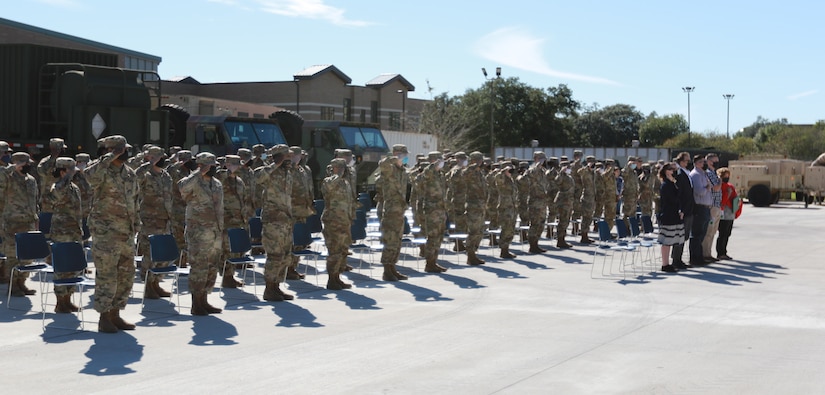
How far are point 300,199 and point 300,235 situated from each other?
1701mm

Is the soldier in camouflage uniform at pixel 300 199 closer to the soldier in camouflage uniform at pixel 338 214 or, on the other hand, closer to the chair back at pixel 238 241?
the soldier in camouflage uniform at pixel 338 214

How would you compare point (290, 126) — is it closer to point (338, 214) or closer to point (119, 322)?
point (338, 214)

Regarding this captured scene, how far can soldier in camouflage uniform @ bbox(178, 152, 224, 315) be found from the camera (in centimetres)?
1032

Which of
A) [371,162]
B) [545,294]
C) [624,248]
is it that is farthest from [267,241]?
[371,162]

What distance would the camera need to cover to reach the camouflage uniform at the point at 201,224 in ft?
33.9

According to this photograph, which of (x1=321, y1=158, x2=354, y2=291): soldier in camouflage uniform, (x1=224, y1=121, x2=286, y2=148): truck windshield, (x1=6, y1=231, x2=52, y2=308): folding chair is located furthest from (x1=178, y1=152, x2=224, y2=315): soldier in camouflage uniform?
(x1=224, y1=121, x2=286, y2=148): truck windshield

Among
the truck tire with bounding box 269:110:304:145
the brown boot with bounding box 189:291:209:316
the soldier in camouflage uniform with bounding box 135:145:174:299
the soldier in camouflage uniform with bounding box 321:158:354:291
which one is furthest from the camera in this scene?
the truck tire with bounding box 269:110:304:145

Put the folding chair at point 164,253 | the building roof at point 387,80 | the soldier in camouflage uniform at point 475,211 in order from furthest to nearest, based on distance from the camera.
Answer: the building roof at point 387,80
the soldier in camouflage uniform at point 475,211
the folding chair at point 164,253

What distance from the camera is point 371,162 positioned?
92.7 feet

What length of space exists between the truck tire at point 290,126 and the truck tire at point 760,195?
21.2 meters

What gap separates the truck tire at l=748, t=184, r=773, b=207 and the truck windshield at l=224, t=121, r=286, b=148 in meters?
22.7

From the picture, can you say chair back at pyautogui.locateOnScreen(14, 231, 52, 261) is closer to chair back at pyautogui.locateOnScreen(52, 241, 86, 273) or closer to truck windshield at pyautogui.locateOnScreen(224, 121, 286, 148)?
chair back at pyautogui.locateOnScreen(52, 241, 86, 273)

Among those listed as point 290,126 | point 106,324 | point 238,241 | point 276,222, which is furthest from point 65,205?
point 290,126

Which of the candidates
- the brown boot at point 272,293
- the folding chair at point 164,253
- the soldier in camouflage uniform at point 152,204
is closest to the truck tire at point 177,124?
the soldier in camouflage uniform at point 152,204
